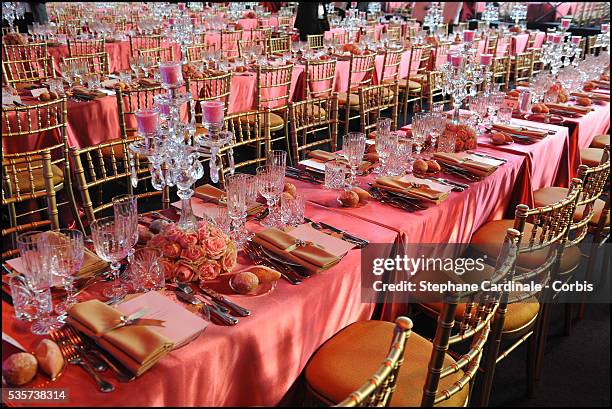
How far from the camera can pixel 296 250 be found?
165 cm

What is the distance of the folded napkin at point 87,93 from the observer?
11.5 ft

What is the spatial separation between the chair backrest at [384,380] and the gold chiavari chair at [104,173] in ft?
3.20

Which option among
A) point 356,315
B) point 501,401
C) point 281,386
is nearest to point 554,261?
point 501,401

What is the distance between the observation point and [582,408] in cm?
217

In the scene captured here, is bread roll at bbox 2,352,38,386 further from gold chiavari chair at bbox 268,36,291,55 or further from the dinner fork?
gold chiavari chair at bbox 268,36,291,55

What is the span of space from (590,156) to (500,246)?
1735mm

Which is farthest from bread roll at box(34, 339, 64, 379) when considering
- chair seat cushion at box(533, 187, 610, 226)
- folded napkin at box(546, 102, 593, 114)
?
folded napkin at box(546, 102, 593, 114)

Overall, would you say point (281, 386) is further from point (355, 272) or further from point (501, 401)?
point (501, 401)

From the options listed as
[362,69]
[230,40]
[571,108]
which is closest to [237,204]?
[571,108]

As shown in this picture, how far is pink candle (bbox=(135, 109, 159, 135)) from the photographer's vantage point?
4.86ft

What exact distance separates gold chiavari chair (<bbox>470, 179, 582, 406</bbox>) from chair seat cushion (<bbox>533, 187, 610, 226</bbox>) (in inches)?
18.5

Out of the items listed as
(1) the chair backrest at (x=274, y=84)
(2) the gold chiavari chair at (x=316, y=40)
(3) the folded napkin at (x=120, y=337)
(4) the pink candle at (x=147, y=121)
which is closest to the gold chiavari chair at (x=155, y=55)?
(1) the chair backrest at (x=274, y=84)

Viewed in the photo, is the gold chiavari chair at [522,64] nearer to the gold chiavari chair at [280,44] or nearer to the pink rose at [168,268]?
the gold chiavari chair at [280,44]

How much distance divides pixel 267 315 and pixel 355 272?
40 cm
